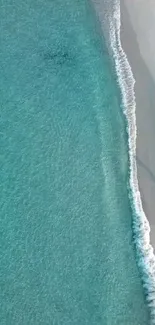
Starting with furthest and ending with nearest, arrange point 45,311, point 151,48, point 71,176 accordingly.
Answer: point 151,48, point 71,176, point 45,311

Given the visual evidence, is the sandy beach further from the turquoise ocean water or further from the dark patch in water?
the dark patch in water

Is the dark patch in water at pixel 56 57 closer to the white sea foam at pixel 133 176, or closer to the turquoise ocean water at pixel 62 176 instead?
the turquoise ocean water at pixel 62 176

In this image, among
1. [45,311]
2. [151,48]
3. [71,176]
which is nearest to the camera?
[45,311]

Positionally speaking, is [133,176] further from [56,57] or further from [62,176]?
[56,57]

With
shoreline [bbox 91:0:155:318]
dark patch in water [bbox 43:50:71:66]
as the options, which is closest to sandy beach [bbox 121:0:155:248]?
shoreline [bbox 91:0:155:318]

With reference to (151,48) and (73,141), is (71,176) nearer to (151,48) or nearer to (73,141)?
(73,141)

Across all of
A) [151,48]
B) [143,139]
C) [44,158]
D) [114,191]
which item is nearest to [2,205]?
[44,158]

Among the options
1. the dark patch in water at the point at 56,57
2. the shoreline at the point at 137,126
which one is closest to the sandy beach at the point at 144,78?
the shoreline at the point at 137,126
